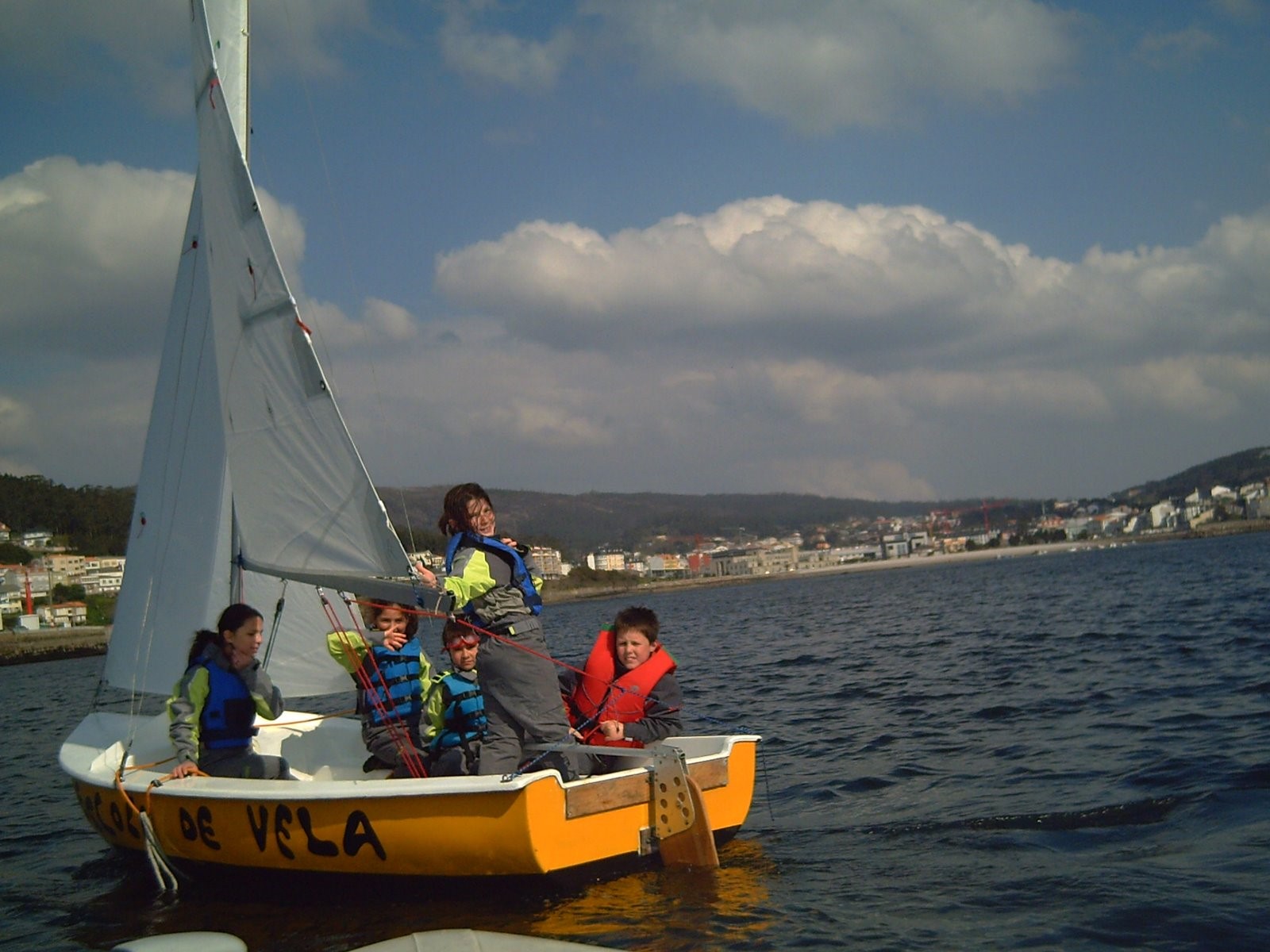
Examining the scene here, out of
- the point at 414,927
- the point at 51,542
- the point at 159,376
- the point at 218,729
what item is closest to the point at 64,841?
the point at 218,729

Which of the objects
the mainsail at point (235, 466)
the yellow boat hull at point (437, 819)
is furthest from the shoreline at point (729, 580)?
the yellow boat hull at point (437, 819)

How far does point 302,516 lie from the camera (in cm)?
690

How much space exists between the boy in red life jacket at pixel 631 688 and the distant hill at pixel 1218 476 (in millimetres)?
167583

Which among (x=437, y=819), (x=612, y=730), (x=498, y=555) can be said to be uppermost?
(x=498, y=555)

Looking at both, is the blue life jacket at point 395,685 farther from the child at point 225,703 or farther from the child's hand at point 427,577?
the child's hand at point 427,577

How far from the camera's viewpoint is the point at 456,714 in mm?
6422

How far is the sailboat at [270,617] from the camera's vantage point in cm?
540

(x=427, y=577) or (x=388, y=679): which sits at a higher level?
(x=427, y=577)

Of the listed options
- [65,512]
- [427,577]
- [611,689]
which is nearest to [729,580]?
[65,512]

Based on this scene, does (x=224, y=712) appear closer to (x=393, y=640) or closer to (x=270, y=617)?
(x=393, y=640)

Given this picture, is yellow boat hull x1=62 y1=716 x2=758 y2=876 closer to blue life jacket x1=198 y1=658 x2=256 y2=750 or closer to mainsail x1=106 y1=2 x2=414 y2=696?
blue life jacket x1=198 y1=658 x2=256 y2=750

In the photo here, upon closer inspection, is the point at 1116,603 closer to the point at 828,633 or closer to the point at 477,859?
the point at 828,633

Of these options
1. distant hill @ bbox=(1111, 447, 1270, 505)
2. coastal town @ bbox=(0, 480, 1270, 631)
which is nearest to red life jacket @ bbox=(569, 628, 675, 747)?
coastal town @ bbox=(0, 480, 1270, 631)

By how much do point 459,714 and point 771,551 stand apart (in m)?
157
